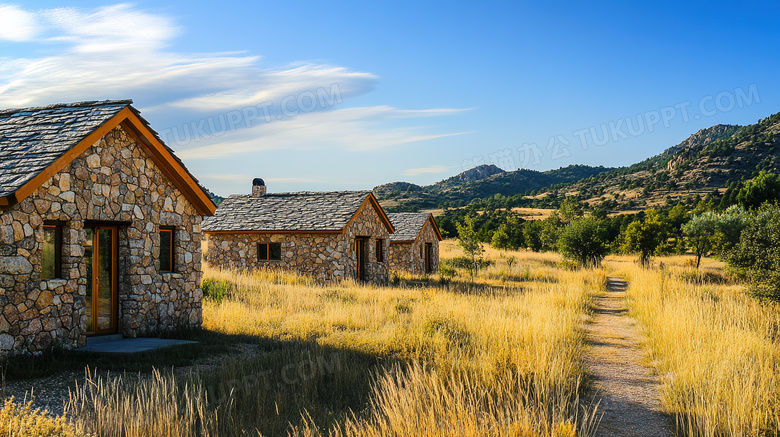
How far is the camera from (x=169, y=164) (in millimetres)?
11211

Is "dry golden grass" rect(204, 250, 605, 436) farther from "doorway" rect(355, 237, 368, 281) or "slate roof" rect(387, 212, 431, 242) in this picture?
"slate roof" rect(387, 212, 431, 242)

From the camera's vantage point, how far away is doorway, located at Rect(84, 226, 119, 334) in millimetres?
10159

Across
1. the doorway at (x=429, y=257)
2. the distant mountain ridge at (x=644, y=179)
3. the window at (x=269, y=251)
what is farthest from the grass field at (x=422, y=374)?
the distant mountain ridge at (x=644, y=179)

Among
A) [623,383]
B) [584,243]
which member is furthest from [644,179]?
[623,383]

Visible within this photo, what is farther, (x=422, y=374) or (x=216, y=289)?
(x=216, y=289)

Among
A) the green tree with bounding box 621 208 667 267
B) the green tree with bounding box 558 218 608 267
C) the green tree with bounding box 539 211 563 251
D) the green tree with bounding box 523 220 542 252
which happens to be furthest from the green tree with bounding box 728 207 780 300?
the green tree with bounding box 523 220 542 252

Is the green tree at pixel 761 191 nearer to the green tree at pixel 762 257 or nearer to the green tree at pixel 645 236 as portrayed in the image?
the green tree at pixel 645 236

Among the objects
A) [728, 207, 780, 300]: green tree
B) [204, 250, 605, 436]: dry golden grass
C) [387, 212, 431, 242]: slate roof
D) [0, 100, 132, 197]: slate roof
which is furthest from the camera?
[387, 212, 431, 242]: slate roof

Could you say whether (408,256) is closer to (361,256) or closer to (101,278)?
(361,256)

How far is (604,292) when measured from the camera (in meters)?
19.8

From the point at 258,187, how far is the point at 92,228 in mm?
18295

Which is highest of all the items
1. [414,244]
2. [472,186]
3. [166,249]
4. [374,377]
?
[472,186]

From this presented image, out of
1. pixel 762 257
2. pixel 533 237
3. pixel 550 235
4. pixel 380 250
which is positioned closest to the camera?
pixel 762 257

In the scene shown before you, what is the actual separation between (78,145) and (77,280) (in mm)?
2368
